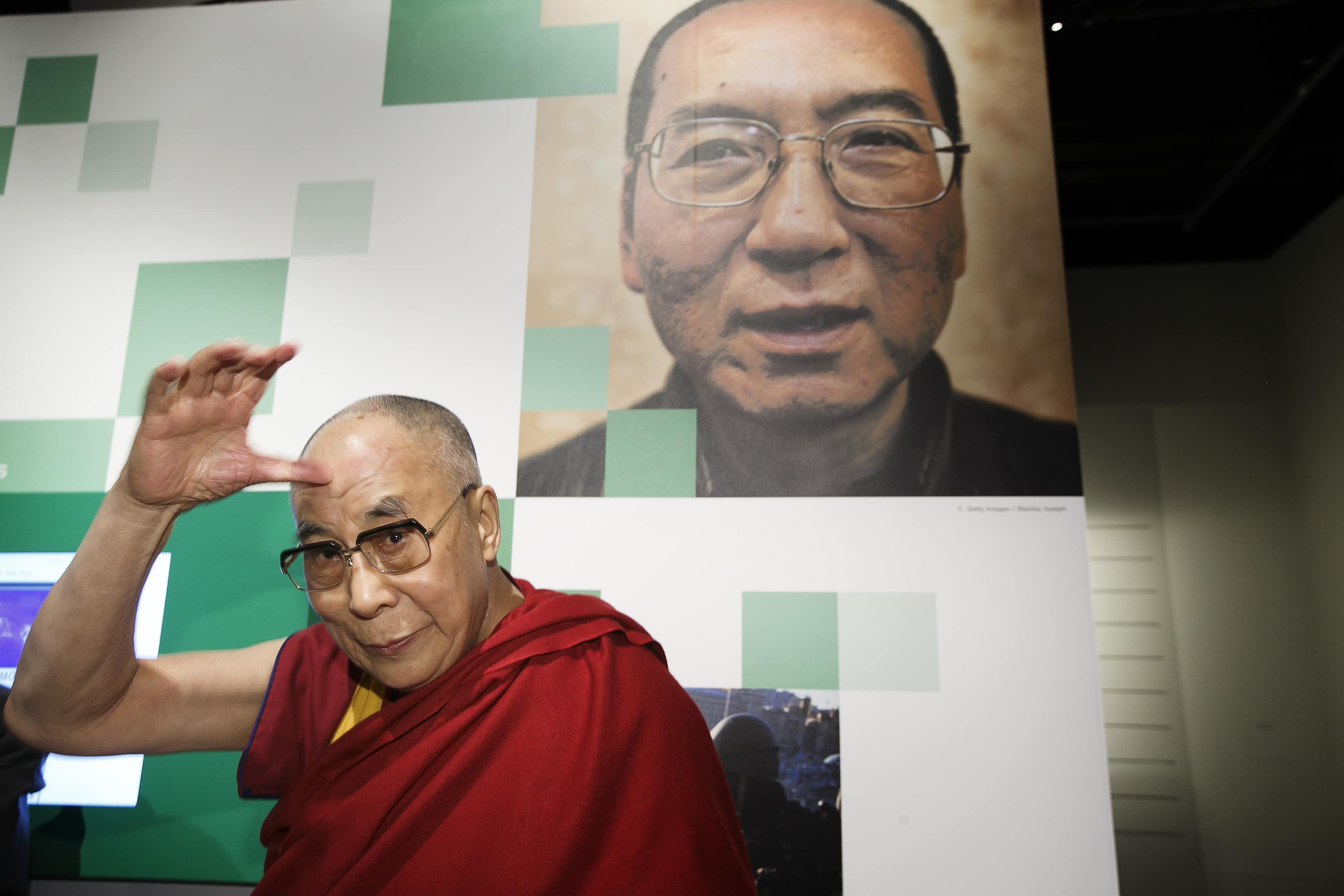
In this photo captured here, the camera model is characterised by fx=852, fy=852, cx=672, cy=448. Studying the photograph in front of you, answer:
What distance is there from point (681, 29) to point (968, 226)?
879 mm

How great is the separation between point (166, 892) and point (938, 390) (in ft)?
6.83

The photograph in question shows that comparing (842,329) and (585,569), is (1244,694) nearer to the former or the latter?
(842,329)

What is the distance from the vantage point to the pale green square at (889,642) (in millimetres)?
1834

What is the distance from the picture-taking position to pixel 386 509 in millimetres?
1257

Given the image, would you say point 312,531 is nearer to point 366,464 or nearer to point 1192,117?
point 366,464

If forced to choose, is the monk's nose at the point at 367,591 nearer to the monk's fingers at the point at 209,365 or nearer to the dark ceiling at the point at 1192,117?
the monk's fingers at the point at 209,365

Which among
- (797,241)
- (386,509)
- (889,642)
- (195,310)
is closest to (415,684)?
(386,509)

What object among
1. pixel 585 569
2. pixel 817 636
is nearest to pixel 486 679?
pixel 585 569

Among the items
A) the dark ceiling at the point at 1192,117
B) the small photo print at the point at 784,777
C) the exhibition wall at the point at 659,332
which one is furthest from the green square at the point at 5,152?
the dark ceiling at the point at 1192,117

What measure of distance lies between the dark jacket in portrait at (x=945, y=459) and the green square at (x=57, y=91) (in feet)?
5.69

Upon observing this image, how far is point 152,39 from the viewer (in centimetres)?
239

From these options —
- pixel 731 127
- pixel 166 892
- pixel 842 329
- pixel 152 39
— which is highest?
pixel 152 39

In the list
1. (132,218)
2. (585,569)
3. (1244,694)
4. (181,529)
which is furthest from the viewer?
(132,218)

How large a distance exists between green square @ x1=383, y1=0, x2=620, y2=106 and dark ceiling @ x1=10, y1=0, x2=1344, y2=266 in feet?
3.76
